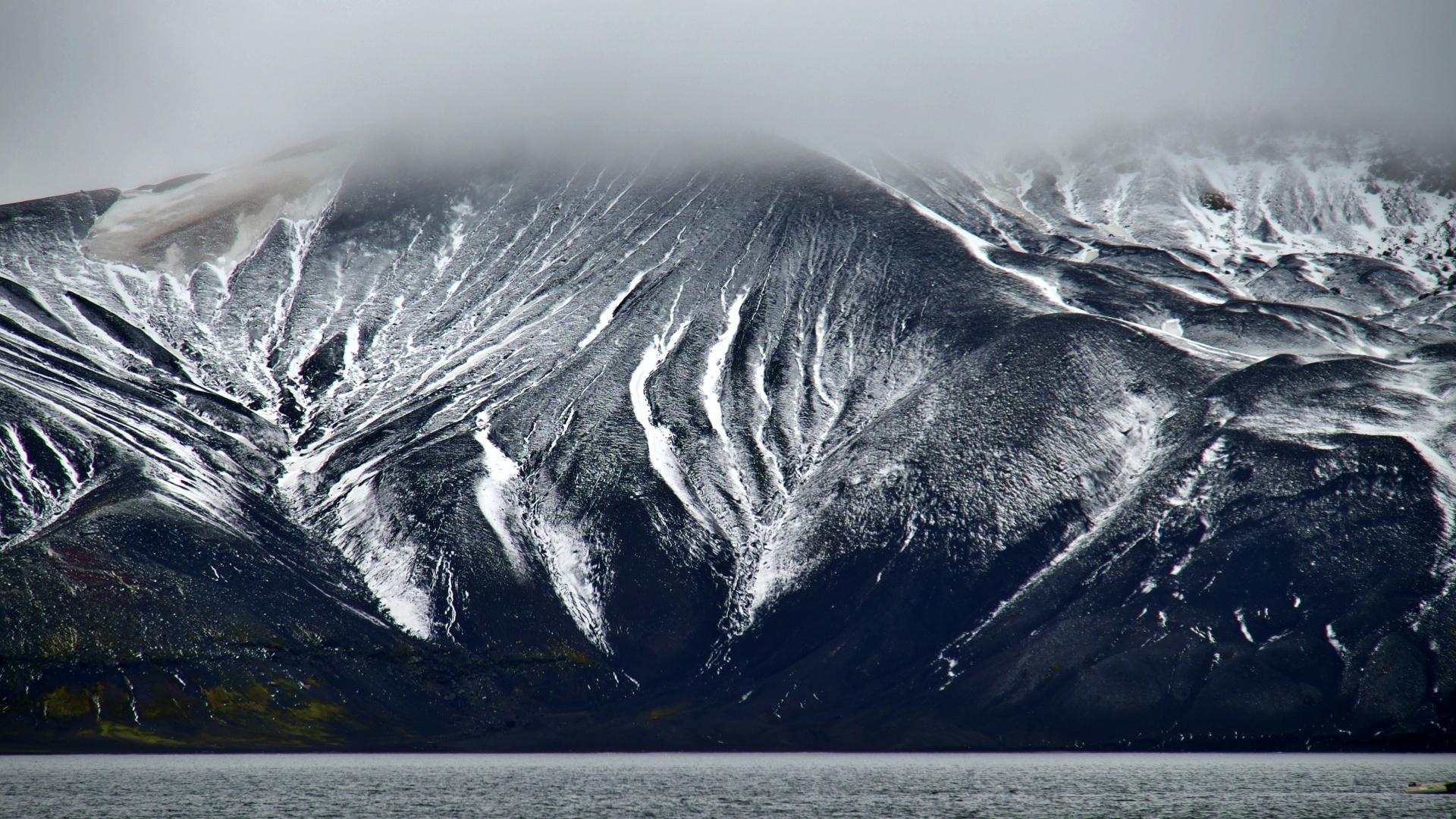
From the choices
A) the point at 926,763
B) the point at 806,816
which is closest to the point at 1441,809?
the point at 806,816

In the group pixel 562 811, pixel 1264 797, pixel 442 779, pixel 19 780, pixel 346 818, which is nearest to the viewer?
pixel 346 818

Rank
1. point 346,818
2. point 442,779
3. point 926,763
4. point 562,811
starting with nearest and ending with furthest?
point 346,818 → point 562,811 → point 442,779 → point 926,763

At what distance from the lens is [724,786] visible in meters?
144

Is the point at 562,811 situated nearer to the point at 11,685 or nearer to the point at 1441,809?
the point at 1441,809

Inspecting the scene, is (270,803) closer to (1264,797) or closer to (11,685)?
(1264,797)

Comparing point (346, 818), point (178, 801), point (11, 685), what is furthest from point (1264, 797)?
point (11, 685)

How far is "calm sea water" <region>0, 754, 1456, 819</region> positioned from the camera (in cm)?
11562

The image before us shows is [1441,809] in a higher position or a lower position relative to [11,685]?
lower

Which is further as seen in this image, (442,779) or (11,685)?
(11,685)

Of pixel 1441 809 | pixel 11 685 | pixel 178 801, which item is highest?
pixel 11 685

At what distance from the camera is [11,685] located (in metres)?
199

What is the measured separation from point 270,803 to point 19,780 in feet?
125

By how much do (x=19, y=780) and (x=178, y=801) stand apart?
31.3 m

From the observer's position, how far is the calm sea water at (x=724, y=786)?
379 feet
